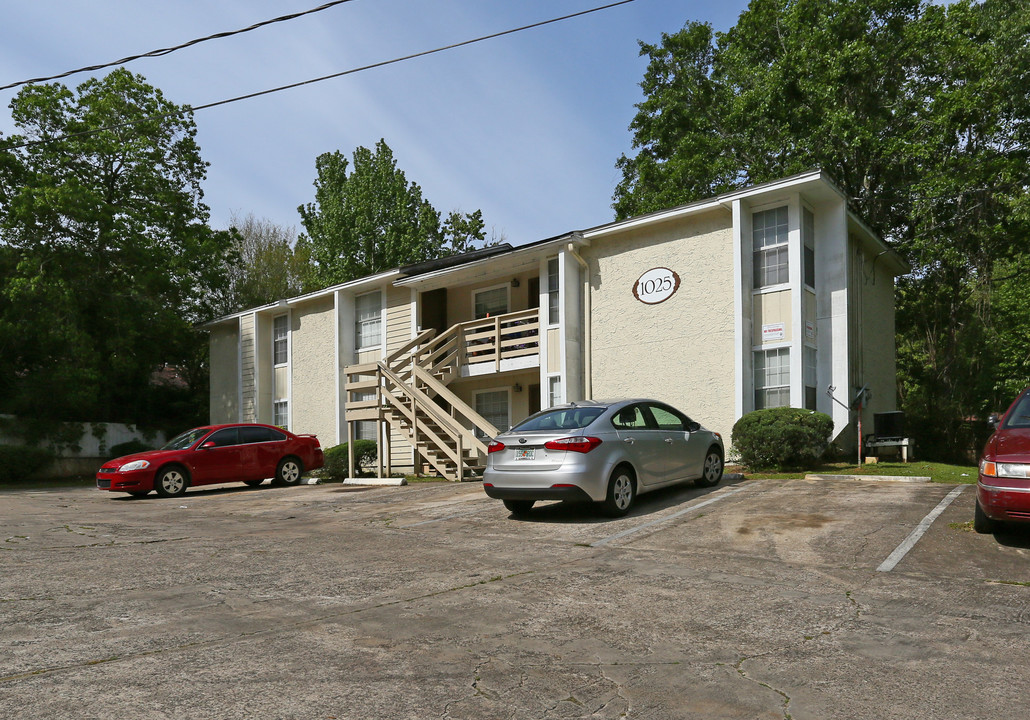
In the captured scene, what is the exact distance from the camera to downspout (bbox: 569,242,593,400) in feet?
64.0

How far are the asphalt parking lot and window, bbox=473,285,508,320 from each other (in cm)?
Answer: 1379

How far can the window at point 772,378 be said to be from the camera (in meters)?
16.5

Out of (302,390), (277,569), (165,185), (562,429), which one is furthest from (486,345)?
(165,185)

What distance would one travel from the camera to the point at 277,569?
7.52m

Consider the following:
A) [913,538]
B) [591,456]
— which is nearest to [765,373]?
[591,456]

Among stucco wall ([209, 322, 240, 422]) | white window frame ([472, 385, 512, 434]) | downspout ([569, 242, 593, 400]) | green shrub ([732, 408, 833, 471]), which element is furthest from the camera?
stucco wall ([209, 322, 240, 422])

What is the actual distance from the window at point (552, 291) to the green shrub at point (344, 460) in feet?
19.7

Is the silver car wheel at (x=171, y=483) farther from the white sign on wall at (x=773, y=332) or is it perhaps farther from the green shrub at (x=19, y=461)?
the white sign on wall at (x=773, y=332)

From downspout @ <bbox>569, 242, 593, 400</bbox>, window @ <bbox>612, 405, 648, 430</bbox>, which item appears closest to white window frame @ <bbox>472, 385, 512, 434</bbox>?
downspout @ <bbox>569, 242, 593, 400</bbox>

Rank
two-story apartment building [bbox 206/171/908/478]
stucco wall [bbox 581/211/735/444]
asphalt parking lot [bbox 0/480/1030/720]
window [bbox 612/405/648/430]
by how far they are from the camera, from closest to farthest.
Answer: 1. asphalt parking lot [bbox 0/480/1030/720]
2. window [bbox 612/405/648/430]
3. two-story apartment building [bbox 206/171/908/478]
4. stucco wall [bbox 581/211/735/444]

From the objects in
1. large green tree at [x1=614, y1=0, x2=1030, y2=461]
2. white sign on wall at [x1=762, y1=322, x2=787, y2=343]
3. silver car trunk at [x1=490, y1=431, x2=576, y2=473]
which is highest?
large green tree at [x1=614, y1=0, x2=1030, y2=461]

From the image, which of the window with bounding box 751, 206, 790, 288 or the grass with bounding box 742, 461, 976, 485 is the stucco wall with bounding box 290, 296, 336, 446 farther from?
the grass with bounding box 742, 461, 976, 485

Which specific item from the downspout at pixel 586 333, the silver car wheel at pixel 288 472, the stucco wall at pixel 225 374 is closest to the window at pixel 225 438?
the silver car wheel at pixel 288 472

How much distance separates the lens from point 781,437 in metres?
14.5
